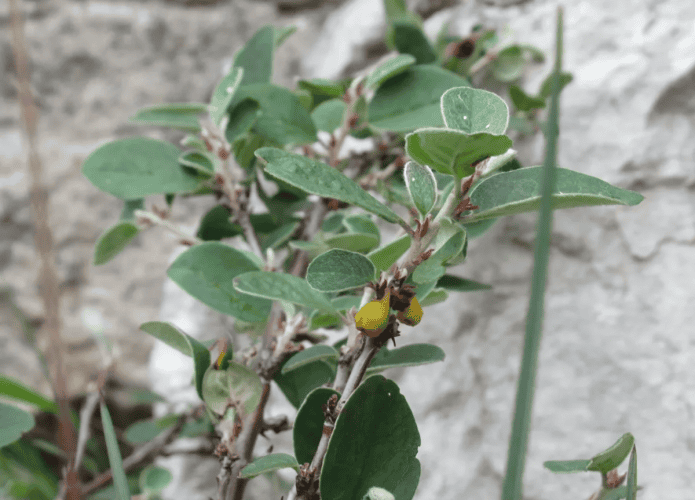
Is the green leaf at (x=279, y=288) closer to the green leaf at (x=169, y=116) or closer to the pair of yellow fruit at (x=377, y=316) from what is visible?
the pair of yellow fruit at (x=377, y=316)

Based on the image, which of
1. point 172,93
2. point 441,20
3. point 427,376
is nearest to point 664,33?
point 441,20

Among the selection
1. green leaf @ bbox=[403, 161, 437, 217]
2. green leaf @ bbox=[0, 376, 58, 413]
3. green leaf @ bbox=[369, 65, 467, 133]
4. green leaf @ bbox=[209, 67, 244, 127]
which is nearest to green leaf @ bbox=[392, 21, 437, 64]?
green leaf @ bbox=[369, 65, 467, 133]

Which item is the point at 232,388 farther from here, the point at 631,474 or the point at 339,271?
the point at 631,474

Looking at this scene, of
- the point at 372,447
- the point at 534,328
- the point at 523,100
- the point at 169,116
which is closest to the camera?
the point at 534,328

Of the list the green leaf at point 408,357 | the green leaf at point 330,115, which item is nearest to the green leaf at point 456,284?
the green leaf at point 408,357

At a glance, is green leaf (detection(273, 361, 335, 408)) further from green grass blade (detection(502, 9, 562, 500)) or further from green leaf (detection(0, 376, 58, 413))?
green leaf (detection(0, 376, 58, 413))

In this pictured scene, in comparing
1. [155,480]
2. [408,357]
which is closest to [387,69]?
[408,357]

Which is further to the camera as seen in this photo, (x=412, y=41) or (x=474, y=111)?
(x=412, y=41)
